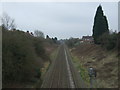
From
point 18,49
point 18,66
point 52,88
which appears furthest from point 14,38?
point 52,88

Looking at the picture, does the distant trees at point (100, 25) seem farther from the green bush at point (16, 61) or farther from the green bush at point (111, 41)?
the green bush at point (16, 61)

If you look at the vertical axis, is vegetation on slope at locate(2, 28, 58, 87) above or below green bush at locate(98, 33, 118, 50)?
below

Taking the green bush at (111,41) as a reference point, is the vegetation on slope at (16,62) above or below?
below

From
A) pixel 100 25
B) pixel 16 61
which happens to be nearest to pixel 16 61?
→ pixel 16 61

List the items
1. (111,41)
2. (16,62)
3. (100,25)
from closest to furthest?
(16,62), (111,41), (100,25)

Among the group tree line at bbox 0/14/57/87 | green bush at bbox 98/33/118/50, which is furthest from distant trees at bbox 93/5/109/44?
tree line at bbox 0/14/57/87

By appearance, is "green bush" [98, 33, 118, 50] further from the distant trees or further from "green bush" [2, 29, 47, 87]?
"green bush" [2, 29, 47, 87]

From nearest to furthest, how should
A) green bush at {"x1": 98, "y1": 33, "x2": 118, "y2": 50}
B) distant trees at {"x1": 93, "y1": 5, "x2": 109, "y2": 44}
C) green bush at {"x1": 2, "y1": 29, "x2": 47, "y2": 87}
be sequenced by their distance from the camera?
1. green bush at {"x1": 2, "y1": 29, "x2": 47, "y2": 87}
2. green bush at {"x1": 98, "y1": 33, "x2": 118, "y2": 50}
3. distant trees at {"x1": 93, "y1": 5, "x2": 109, "y2": 44}

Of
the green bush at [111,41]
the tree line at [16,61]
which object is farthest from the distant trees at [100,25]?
the tree line at [16,61]

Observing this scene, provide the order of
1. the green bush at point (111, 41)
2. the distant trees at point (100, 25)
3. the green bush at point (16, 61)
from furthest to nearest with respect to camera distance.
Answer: the distant trees at point (100, 25)
the green bush at point (111, 41)
the green bush at point (16, 61)

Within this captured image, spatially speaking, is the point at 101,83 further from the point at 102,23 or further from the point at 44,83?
the point at 102,23

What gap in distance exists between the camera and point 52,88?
79.0 feet

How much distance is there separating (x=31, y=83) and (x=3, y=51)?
18.9ft

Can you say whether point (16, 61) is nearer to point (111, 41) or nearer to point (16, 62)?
point (16, 62)
